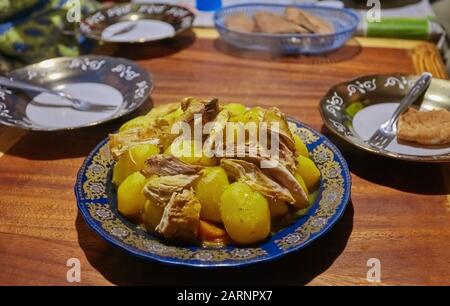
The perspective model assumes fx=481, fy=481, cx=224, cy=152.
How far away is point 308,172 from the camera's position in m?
0.69

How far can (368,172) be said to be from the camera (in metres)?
0.82

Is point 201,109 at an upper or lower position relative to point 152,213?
upper

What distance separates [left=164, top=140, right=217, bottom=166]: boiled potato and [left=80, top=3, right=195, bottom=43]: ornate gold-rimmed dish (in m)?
0.69

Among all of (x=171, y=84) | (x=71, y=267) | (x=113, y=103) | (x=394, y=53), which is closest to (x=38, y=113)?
(x=113, y=103)

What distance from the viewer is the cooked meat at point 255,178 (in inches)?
24.5

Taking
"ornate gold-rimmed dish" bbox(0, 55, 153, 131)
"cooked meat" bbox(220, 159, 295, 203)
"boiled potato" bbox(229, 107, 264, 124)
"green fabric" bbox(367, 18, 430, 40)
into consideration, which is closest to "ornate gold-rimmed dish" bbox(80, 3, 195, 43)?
"ornate gold-rimmed dish" bbox(0, 55, 153, 131)

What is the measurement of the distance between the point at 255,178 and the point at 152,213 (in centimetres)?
14

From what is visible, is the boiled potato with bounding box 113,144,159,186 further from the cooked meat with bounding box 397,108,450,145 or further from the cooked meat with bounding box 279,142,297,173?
the cooked meat with bounding box 397,108,450,145

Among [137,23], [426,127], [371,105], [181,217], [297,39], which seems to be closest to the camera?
[181,217]

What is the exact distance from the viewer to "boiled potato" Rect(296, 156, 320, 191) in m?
0.69

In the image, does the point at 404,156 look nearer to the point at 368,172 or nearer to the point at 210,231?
the point at 368,172

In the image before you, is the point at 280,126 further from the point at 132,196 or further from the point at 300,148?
the point at 132,196

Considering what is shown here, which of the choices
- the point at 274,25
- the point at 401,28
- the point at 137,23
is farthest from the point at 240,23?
the point at 401,28
